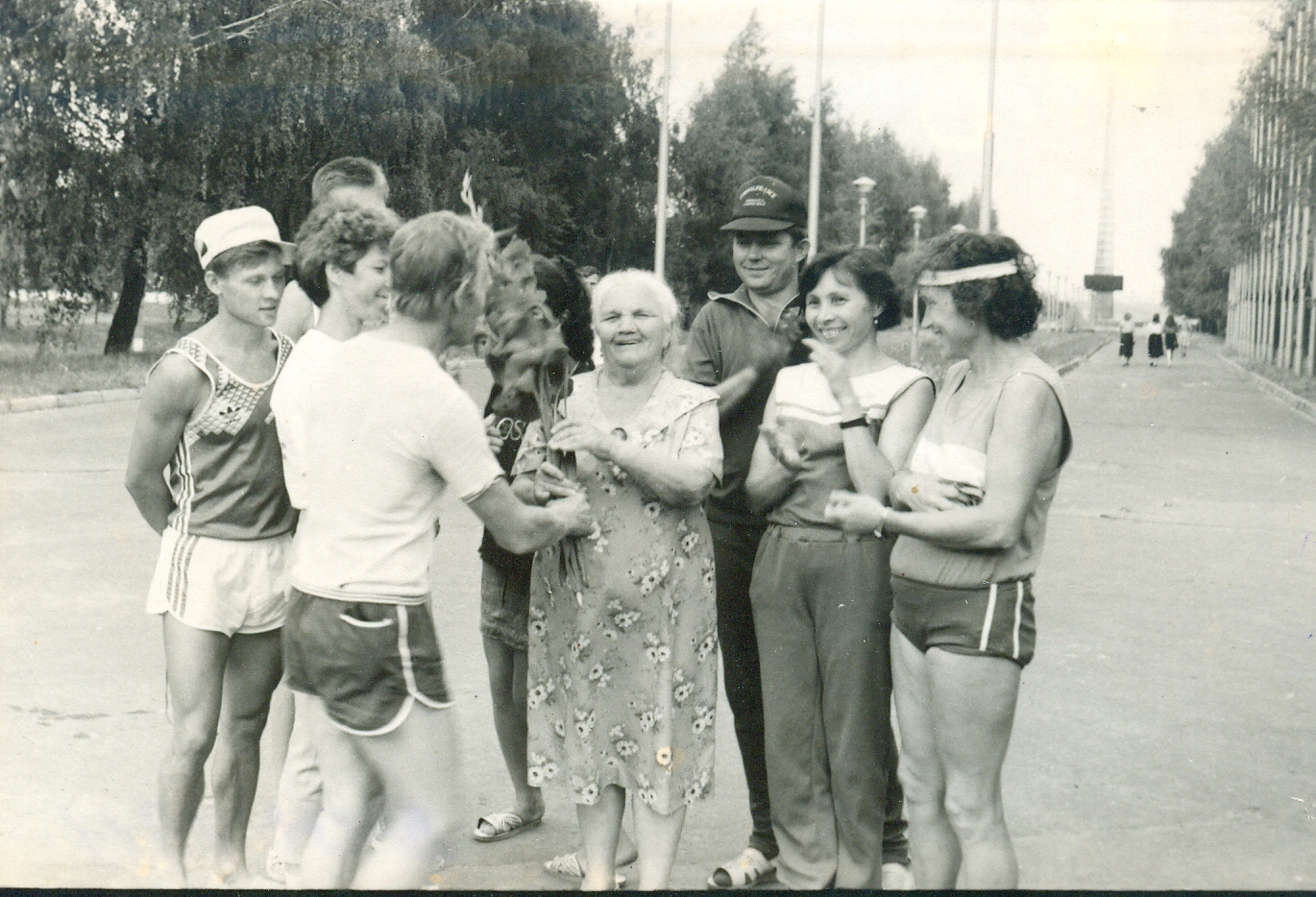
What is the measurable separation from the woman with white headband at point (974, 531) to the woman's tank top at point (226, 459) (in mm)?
1260

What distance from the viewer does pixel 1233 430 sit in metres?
16.6

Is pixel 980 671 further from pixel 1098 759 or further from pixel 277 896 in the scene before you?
Answer: pixel 1098 759

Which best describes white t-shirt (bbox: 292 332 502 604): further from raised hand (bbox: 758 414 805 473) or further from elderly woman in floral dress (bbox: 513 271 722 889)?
raised hand (bbox: 758 414 805 473)

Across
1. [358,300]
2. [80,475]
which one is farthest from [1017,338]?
[80,475]

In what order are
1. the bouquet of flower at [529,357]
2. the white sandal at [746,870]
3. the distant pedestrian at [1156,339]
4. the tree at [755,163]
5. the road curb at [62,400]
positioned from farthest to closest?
1. the distant pedestrian at [1156,339]
2. the road curb at [62,400]
3. the tree at [755,163]
4. the white sandal at [746,870]
5. the bouquet of flower at [529,357]

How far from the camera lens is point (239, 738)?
2.92 meters

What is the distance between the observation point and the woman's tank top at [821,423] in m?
2.95

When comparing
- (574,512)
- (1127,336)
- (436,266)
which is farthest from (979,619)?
(1127,336)

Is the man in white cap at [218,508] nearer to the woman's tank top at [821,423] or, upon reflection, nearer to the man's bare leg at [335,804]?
the man's bare leg at [335,804]

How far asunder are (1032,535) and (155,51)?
40.7 feet

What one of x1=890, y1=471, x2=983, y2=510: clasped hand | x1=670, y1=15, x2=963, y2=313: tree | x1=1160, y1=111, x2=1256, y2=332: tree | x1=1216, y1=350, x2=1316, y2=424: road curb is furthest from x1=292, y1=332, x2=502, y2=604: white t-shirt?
x1=1216, y1=350, x2=1316, y2=424: road curb

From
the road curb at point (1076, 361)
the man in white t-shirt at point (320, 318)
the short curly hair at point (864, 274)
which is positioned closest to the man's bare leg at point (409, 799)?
the man in white t-shirt at point (320, 318)

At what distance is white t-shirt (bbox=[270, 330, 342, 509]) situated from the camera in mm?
2556

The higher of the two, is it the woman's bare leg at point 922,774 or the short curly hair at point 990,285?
the short curly hair at point 990,285
